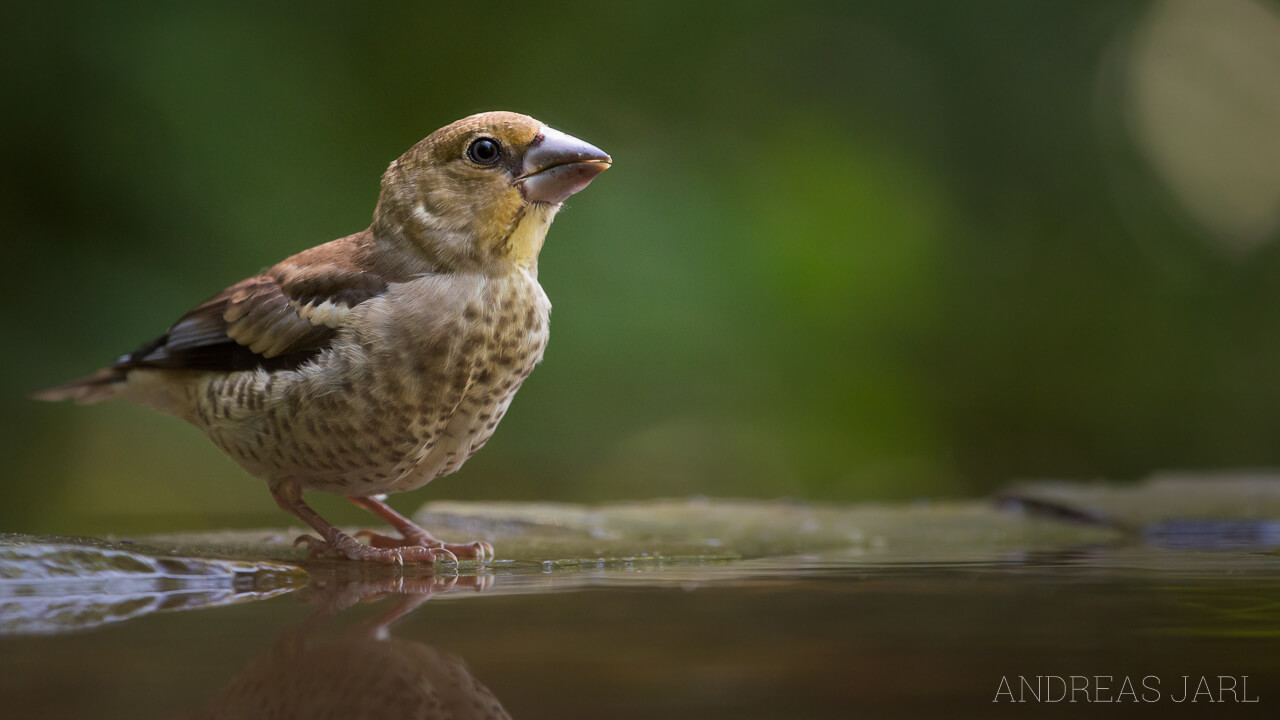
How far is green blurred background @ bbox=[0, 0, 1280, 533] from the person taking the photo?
5492 millimetres

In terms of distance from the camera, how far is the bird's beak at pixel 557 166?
2.77 m

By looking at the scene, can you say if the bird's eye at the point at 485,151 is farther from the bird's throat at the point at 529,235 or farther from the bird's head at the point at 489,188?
the bird's throat at the point at 529,235

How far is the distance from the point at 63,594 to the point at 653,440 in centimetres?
470

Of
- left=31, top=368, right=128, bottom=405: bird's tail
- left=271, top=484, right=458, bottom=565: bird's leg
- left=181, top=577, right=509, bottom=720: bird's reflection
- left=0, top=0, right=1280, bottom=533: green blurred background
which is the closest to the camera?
left=181, top=577, right=509, bottom=720: bird's reflection

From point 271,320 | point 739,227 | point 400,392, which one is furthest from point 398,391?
point 739,227

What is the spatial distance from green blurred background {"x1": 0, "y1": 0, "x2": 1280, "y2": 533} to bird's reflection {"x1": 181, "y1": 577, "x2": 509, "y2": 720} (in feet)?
14.3

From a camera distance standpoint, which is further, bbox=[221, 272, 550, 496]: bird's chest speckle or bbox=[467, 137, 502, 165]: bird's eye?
bbox=[467, 137, 502, 165]: bird's eye

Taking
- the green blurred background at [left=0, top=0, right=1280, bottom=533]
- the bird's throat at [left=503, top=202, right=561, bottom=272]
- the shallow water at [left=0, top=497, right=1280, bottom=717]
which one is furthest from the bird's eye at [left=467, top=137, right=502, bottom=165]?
the green blurred background at [left=0, top=0, right=1280, bottom=533]

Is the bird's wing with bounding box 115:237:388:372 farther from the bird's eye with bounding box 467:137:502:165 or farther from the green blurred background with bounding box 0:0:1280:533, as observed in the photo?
the green blurred background with bounding box 0:0:1280:533


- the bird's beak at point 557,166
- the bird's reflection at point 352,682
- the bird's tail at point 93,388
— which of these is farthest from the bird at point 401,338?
the bird's reflection at point 352,682

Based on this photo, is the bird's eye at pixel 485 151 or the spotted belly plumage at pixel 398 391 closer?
the spotted belly plumage at pixel 398 391

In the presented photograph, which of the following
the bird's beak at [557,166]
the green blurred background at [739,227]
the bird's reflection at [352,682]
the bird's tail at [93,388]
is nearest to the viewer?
the bird's reflection at [352,682]

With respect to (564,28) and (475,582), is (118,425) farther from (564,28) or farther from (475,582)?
(475,582)

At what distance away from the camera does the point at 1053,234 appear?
644 cm
